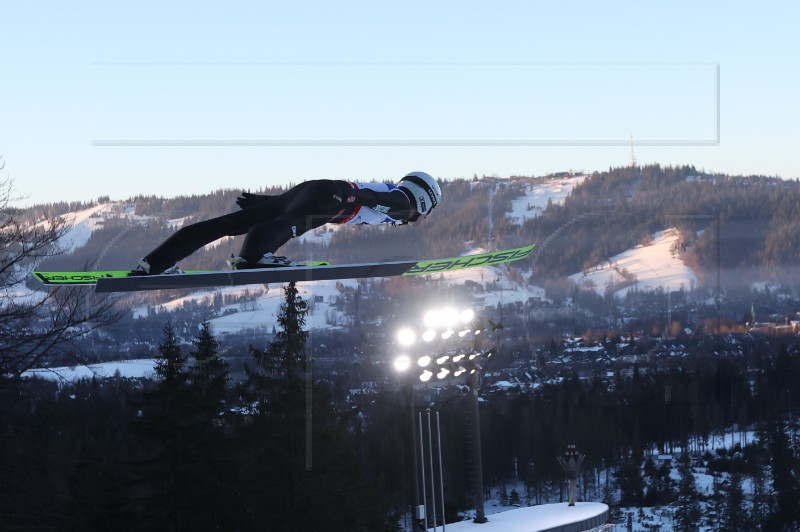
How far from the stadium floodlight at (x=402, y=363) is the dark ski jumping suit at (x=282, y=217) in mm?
7438

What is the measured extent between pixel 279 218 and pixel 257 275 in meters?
0.79

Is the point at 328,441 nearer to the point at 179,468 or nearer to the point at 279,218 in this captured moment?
the point at 179,468

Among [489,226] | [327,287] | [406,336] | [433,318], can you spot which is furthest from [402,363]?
[327,287]

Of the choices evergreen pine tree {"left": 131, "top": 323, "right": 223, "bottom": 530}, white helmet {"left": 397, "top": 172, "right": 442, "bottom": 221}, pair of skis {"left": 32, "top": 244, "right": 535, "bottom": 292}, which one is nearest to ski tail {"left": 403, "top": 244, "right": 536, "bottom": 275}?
pair of skis {"left": 32, "top": 244, "right": 535, "bottom": 292}

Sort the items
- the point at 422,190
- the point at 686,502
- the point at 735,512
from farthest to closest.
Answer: the point at 686,502 → the point at 735,512 → the point at 422,190

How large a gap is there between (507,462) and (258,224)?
9558cm

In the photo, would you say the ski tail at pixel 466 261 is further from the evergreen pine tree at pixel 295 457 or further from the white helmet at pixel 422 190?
the evergreen pine tree at pixel 295 457

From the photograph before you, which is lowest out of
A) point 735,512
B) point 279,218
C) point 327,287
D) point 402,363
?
point 735,512

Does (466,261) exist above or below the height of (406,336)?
above

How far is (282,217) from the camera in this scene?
15.5 meters

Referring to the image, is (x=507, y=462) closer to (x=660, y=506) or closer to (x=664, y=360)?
(x=660, y=506)

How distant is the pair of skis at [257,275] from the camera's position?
612 inches

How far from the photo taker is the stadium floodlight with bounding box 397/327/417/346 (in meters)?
24.5

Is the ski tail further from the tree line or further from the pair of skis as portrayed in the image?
the tree line
